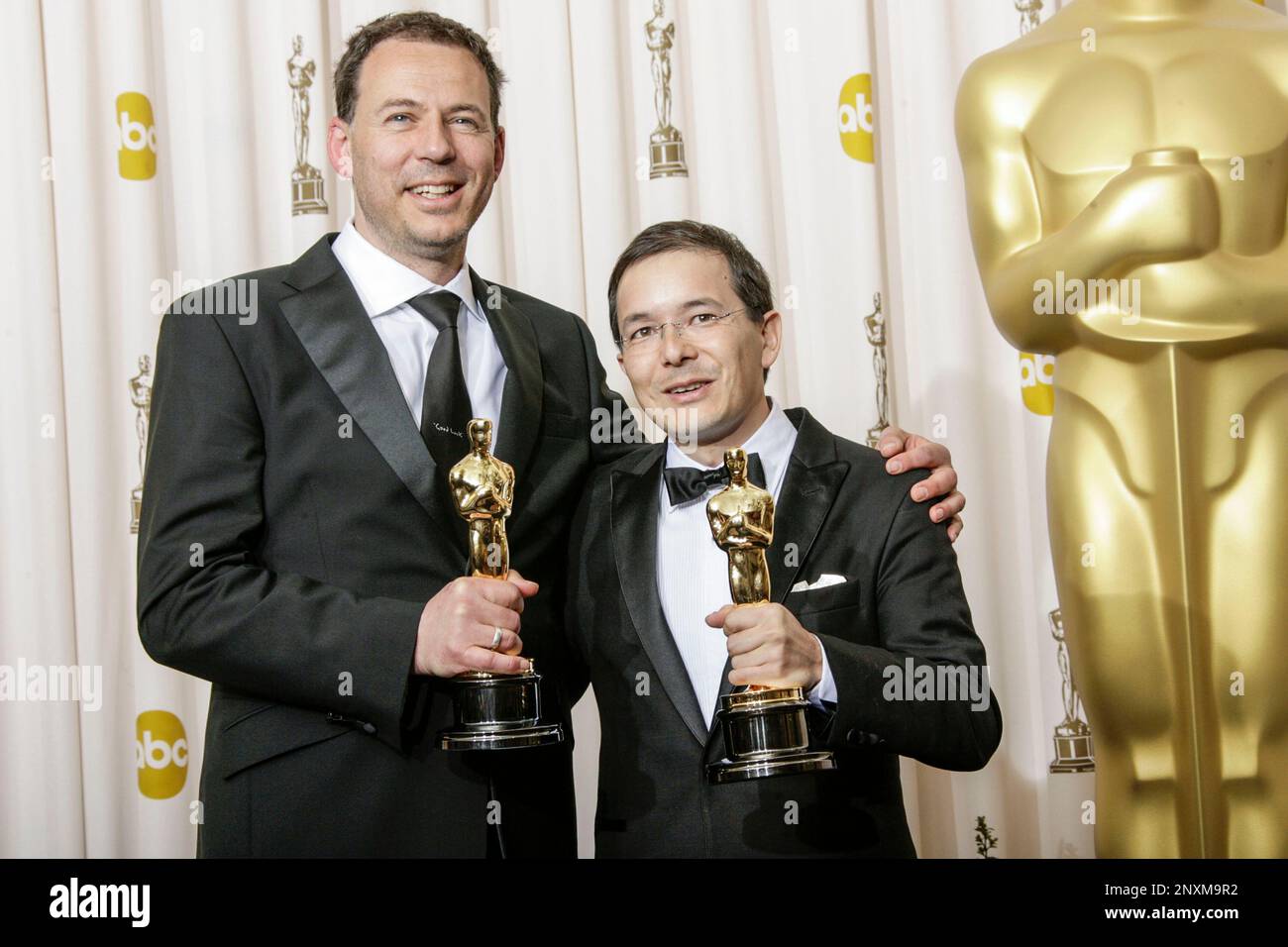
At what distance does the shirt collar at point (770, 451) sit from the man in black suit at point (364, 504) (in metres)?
0.14

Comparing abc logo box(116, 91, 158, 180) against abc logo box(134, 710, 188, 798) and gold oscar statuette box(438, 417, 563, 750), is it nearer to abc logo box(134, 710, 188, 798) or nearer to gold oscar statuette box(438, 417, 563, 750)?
abc logo box(134, 710, 188, 798)

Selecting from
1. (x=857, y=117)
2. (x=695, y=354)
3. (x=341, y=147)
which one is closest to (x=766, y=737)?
(x=695, y=354)

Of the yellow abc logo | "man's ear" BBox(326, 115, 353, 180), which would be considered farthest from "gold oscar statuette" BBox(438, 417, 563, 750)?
the yellow abc logo

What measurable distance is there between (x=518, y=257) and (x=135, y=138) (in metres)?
0.76

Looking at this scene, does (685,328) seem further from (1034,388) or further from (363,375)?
(1034,388)

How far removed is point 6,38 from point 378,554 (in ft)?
5.17

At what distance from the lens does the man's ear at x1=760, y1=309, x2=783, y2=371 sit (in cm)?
188

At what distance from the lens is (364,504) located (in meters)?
1.80

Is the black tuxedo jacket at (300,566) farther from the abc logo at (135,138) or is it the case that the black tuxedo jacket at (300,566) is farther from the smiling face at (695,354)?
the abc logo at (135,138)

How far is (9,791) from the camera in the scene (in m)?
2.76

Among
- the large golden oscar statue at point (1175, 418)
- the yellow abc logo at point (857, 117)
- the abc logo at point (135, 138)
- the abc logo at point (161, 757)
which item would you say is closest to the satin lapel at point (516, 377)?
the large golden oscar statue at point (1175, 418)
